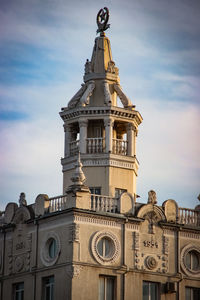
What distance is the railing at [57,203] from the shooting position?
59491 mm

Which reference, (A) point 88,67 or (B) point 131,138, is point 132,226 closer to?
(B) point 131,138

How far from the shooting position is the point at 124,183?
207 feet

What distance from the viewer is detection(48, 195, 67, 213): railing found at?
2342 inches

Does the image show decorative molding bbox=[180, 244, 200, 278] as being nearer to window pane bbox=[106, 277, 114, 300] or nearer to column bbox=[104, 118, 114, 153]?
window pane bbox=[106, 277, 114, 300]

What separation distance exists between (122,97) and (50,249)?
34.9ft

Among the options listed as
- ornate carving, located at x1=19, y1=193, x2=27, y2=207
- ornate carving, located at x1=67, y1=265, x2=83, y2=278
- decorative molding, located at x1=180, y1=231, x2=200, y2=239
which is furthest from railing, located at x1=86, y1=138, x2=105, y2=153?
ornate carving, located at x1=67, y1=265, x2=83, y2=278

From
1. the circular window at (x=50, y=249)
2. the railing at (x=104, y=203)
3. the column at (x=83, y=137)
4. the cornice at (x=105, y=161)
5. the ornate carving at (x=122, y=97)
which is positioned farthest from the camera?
the ornate carving at (x=122, y=97)

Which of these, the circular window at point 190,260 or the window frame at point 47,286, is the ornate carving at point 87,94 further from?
the window frame at point 47,286

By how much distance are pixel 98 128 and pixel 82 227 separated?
320 inches

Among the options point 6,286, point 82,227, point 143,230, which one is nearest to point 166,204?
point 143,230

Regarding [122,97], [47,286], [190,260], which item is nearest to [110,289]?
[47,286]

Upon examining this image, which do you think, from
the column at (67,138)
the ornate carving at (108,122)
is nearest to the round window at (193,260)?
the ornate carving at (108,122)

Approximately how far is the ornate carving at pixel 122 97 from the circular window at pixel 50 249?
9.72 metres

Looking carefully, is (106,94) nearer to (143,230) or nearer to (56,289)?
(143,230)
